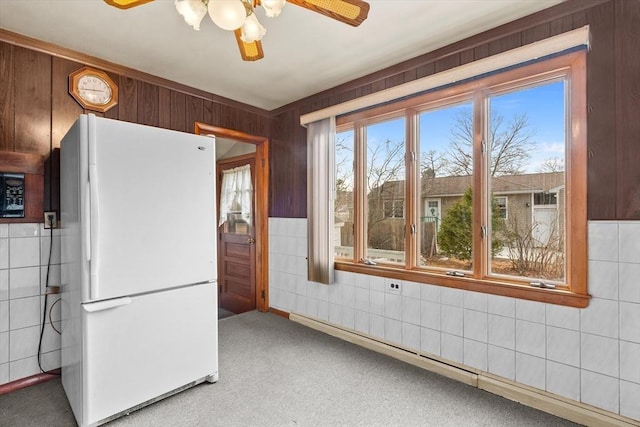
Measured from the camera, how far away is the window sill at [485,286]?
1913 mm

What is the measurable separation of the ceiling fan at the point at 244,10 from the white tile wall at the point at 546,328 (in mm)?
1754

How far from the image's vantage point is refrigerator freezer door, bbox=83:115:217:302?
6.03ft

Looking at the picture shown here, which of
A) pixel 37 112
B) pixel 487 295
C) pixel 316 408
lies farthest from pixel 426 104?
pixel 37 112

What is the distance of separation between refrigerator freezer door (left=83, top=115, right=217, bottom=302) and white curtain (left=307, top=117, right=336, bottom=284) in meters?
1.14

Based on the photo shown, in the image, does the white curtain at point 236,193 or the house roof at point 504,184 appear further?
the white curtain at point 236,193

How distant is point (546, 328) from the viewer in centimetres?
199

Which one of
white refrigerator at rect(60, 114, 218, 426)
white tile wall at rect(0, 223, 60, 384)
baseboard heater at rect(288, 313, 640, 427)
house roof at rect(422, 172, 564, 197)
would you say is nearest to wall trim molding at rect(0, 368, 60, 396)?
white tile wall at rect(0, 223, 60, 384)

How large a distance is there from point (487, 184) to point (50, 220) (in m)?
3.16

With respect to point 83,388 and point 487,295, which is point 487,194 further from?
point 83,388

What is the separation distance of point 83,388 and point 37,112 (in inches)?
75.9

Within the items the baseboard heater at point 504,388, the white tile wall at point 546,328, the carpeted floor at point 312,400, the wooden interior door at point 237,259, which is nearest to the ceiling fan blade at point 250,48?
the white tile wall at point 546,328

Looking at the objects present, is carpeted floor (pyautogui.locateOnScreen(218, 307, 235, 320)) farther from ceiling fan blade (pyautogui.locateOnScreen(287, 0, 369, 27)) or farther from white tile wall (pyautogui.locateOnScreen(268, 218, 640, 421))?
ceiling fan blade (pyautogui.locateOnScreen(287, 0, 369, 27))

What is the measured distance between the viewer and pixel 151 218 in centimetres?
202

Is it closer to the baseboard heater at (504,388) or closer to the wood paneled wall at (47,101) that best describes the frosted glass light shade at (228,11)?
the wood paneled wall at (47,101)
